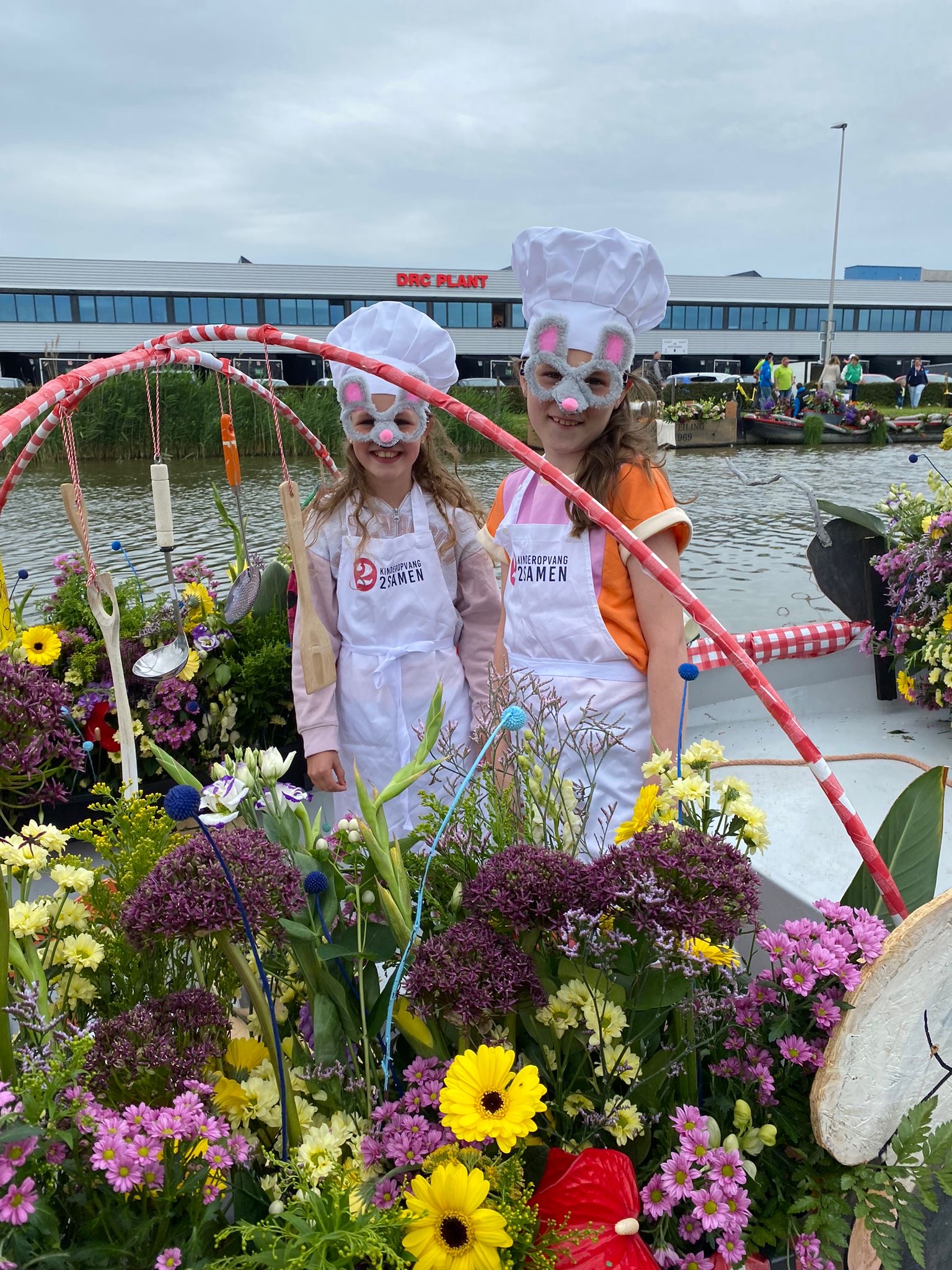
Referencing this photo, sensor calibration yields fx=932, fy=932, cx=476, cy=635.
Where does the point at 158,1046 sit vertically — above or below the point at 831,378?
below

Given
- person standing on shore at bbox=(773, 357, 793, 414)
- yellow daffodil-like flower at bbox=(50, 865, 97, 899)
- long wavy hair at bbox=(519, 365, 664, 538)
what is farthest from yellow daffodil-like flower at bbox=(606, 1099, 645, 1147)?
person standing on shore at bbox=(773, 357, 793, 414)

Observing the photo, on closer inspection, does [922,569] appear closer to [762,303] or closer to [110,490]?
[110,490]

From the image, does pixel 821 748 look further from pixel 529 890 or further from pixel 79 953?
pixel 79 953

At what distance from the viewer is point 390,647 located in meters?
2.22

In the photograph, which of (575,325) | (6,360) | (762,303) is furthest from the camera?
(762,303)

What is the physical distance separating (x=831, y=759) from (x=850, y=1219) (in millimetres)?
2185

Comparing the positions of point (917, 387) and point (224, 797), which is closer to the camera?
point (224, 797)

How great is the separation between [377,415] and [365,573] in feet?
1.24

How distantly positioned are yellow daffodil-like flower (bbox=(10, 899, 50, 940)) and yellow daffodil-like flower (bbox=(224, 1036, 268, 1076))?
0.74ft

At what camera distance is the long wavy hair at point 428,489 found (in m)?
2.24

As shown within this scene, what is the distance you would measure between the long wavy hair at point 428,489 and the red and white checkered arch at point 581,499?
1.97 ft

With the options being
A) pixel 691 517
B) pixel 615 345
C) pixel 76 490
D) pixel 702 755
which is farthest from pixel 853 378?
pixel 702 755

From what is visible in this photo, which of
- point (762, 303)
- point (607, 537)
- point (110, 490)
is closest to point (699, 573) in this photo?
point (607, 537)

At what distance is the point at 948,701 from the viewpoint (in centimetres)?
296
